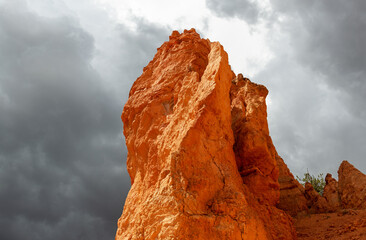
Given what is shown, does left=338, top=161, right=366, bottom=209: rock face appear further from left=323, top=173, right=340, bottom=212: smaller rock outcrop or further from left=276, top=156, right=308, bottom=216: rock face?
left=276, top=156, right=308, bottom=216: rock face

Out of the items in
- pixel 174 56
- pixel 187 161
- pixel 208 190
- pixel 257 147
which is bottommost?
pixel 208 190

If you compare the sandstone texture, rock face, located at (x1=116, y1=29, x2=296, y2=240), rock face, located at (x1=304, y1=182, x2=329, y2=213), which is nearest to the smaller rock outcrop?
rock face, located at (x1=304, y1=182, x2=329, y2=213)

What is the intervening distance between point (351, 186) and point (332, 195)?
135 centimetres

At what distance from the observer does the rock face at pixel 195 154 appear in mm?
8930

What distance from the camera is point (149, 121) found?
13.3 meters

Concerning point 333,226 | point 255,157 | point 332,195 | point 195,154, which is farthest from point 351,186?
point 195,154

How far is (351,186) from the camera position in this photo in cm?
1466

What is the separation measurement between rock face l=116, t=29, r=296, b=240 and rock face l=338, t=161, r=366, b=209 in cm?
387

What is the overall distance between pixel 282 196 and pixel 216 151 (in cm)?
788

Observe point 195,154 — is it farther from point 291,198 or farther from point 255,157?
point 291,198

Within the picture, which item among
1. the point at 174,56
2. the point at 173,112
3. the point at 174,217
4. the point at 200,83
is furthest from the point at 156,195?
the point at 174,56

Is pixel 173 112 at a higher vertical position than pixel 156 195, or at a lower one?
higher

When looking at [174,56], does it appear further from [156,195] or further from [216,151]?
[156,195]

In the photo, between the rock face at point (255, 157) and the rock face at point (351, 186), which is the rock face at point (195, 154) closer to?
the rock face at point (255, 157)
